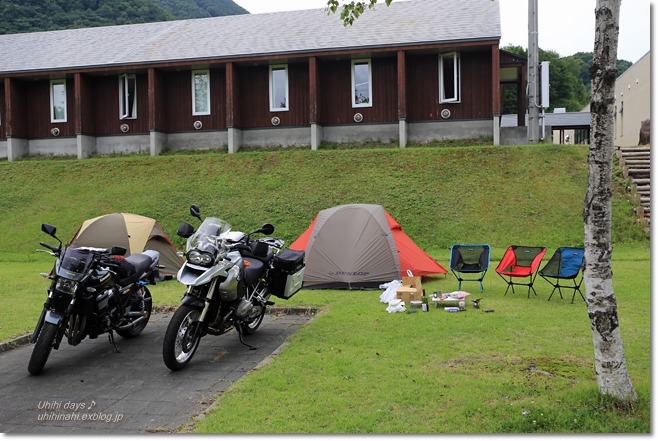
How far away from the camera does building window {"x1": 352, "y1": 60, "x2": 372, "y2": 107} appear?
22.2m

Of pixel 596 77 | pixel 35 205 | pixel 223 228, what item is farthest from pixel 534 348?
pixel 35 205

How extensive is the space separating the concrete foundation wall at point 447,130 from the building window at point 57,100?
1476cm

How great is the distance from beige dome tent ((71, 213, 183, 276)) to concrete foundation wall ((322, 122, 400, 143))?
11451mm

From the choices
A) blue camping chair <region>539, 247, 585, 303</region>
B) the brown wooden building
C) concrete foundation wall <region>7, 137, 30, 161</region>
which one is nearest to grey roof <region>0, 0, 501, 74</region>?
the brown wooden building

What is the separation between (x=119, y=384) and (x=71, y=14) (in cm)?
4822

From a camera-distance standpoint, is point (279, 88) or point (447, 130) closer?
point (447, 130)

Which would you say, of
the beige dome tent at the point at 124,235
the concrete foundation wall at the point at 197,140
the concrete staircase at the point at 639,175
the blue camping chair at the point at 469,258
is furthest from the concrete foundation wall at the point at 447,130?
the beige dome tent at the point at 124,235

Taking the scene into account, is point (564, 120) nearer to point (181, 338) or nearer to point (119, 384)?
point (181, 338)

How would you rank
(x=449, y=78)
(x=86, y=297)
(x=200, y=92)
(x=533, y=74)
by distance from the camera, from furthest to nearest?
(x=200, y=92) < (x=449, y=78) < (x=533, y=74) < (x=86, y=297)

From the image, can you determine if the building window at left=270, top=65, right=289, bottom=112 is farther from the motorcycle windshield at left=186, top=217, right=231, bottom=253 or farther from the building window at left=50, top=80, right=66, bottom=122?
the motorcycle windshield at left=186, top=217, right=231, bottom=253

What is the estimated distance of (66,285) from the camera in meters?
5.56

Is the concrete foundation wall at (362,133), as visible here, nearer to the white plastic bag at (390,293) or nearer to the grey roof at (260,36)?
the grey roof at (260,36)

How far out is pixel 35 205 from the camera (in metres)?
18.9

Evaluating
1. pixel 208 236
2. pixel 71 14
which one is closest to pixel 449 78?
pixel 208 236
